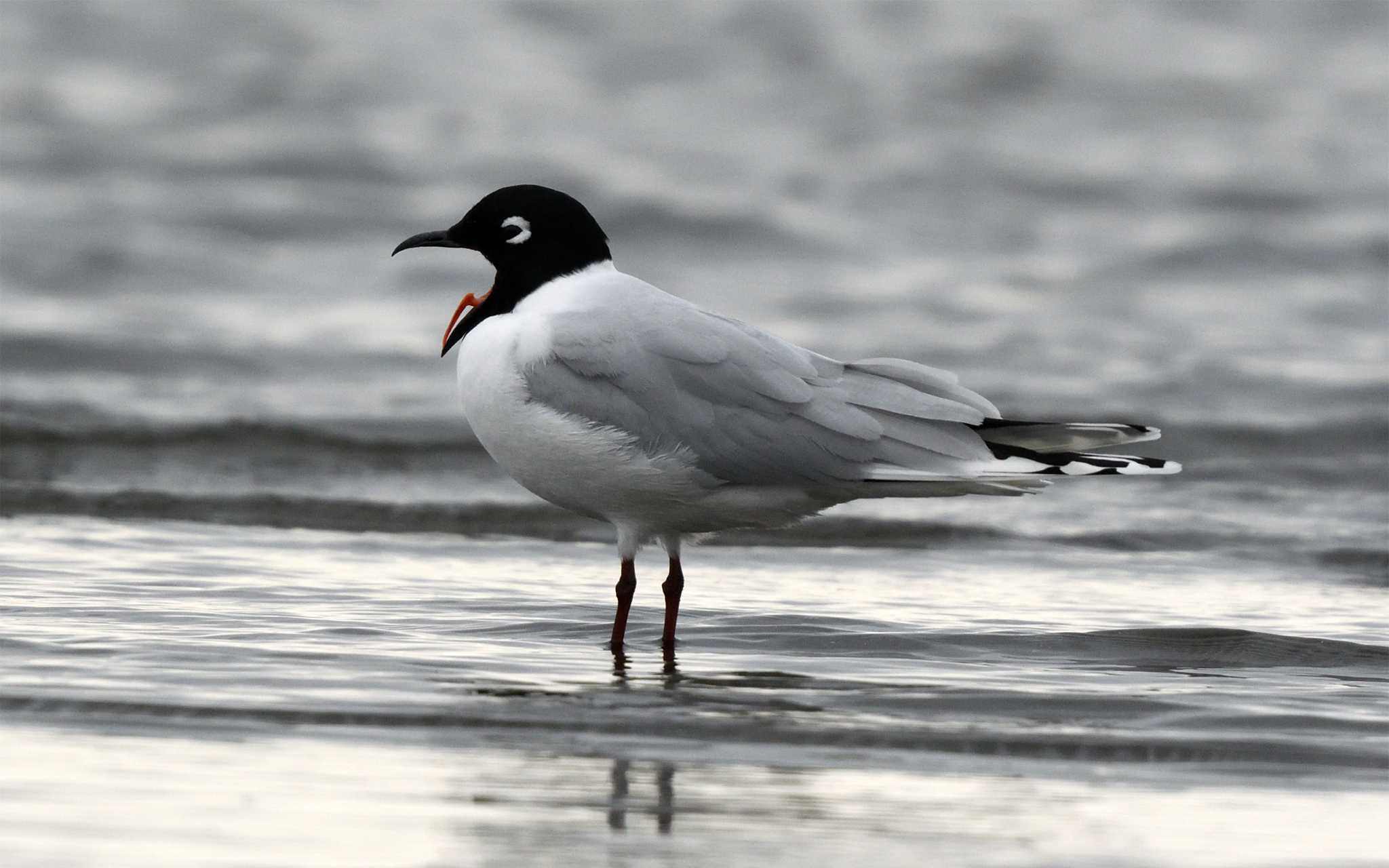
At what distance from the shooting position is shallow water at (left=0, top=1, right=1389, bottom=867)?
147 inches

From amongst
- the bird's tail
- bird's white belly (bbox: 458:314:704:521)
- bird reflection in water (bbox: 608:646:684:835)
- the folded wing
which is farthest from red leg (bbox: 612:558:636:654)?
bird reflection in water (bbox: 608:646:684:835)

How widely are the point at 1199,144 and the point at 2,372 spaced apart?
1039 cm

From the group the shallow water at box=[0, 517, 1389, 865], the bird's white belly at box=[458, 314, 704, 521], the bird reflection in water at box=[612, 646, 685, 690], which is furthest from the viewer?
the bird's white belly at box=[458, 314, 704, 521]

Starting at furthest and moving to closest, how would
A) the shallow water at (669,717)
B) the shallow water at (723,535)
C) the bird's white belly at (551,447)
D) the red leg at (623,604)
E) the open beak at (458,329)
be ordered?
1. the open beak at (458,329)
2. the red leg at (623,604)
3. the bird's white belly at (551,447)
4. the shallow water at (723,535)
5. the shallow water at (669,717)

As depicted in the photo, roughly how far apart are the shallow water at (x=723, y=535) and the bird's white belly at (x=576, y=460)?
0.42 m

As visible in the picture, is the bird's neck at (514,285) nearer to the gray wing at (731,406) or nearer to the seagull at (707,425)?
the seagull at (707,425)

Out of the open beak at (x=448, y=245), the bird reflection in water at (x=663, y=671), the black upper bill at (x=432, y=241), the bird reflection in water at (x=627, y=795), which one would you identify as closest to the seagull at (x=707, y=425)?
the bird reflection in water at (x=663, y=671)

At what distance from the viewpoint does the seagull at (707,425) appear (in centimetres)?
502

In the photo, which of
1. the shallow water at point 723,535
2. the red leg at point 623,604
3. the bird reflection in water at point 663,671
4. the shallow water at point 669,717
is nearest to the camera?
the shallow water at point 669,717

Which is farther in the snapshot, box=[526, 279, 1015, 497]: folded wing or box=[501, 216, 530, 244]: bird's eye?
box=[501, 216, 530, 244]: bird's eye

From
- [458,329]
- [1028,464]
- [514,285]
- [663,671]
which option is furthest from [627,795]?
[458,329]

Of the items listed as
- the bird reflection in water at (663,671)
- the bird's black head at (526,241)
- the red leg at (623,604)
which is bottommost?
the bird reflection in water at (663,671)

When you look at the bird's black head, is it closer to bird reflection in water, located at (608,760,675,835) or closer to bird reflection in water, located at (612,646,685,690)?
bird reflection in water, located at (612,646,685,690)

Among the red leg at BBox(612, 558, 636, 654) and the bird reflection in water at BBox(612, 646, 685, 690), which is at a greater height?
the red leg at BBox(612, 558, 636, 654)
